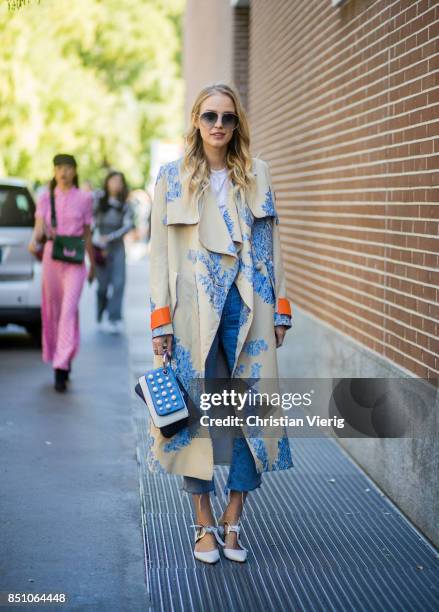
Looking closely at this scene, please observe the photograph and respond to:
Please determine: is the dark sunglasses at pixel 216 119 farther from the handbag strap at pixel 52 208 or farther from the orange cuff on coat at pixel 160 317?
the handbag strap at pixel 52 208

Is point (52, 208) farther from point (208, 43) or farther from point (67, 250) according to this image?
point (208, 43)

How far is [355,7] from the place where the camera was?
290 inches

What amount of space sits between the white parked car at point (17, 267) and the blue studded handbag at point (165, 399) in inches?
281

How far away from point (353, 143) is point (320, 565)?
127 inches

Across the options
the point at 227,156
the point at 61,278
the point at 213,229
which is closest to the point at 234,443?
the point at 213,229

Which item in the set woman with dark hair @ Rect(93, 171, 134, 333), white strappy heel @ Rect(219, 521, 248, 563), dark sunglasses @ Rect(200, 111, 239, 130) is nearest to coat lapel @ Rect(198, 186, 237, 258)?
dark sunglasses @ Rect(200, 111, 239, 130)

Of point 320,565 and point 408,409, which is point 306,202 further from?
point 320,565

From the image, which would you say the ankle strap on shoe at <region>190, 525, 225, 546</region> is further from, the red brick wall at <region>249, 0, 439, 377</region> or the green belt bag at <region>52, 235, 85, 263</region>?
the green belt bag at <region>52, 235, 85, 263</region>

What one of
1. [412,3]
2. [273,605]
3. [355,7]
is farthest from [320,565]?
[355,7]

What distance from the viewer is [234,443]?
5.07m

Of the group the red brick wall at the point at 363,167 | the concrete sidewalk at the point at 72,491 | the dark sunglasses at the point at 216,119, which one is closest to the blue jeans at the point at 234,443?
the concrete sidewalk at the point at 72,491

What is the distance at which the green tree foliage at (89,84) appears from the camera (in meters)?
24.2

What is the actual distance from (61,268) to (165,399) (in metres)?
4.77

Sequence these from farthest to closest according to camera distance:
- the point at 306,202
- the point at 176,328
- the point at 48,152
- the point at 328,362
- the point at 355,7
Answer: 1. the point at 48,152
2. the point at 306,202
3. the point at 328,362
4. the point at 355,7
5. the point at 176,328
